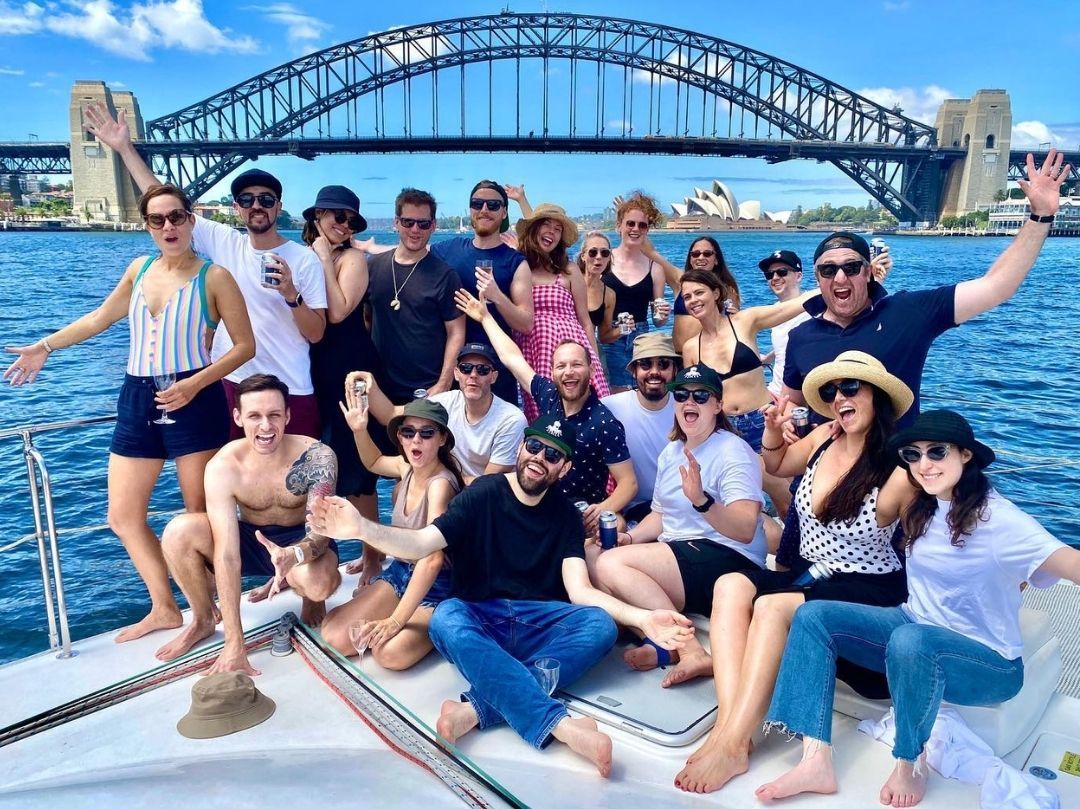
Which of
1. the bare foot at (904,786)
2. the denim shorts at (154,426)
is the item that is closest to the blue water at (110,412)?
the bare foot at (904,786)

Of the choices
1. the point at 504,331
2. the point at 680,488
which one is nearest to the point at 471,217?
the point at 504,331

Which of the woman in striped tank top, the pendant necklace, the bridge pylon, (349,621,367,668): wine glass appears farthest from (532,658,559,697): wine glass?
the bridge pylon

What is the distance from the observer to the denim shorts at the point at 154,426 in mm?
3424

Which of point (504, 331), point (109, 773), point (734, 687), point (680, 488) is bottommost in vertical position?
point (109, 773)

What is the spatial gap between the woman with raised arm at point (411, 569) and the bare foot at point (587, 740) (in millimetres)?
777

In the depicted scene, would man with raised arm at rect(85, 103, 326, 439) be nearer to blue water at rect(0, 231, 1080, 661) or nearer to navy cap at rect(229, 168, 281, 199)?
navy cap at rect(229, 168, 281, 199)

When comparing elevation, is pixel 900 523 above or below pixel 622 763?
above

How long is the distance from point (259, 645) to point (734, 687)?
1.96 m

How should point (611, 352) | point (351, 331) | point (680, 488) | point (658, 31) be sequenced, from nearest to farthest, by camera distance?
point (680, 488), point (351, 331), point (611, 352), point (658, 31)

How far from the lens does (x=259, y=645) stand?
3.38m

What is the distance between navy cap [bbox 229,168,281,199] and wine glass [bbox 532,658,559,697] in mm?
2466

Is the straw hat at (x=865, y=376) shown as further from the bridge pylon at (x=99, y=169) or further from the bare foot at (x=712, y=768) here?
the bridge pylon at (x=99, y=169)

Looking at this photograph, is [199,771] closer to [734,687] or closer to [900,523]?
[734,687]

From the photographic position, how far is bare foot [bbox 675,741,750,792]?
2.45 meters
